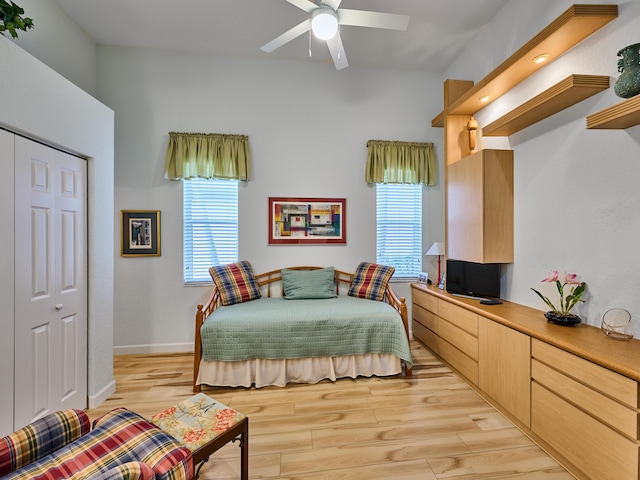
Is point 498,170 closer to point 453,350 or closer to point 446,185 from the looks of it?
point 446,185

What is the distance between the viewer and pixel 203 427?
149 cm

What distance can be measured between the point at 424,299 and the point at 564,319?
159cm

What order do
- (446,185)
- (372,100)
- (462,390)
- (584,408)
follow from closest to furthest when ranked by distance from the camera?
(584,408), (462,390), (446,185), (372,100)

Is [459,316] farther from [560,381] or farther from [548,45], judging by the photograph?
[548,45]

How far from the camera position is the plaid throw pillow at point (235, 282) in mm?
3291

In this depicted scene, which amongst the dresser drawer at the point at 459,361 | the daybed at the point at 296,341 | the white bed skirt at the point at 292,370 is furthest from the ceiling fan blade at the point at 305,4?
the dresser drawer at the point at 459,361

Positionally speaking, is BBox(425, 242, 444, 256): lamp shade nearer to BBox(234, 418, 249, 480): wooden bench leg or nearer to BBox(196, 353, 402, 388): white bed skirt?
BBox(196, 353, 402, 388): white bed skirt

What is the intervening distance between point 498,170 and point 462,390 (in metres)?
2.04

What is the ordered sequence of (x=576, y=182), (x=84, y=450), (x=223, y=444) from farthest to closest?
(x=576, y=182) < (x=223, y=444) < (x=84, y=450)

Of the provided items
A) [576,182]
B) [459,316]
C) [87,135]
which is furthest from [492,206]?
[87,135]

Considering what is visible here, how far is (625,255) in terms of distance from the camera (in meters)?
1.82

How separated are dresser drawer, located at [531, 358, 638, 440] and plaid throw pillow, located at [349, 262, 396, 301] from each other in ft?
5.47

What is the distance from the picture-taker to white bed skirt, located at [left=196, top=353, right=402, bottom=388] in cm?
271

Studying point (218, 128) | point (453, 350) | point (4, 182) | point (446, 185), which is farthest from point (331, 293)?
point (4, 182)
